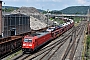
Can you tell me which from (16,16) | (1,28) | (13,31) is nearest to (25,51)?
(1,28)

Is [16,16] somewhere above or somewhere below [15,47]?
above

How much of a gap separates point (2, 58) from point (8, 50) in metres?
3.25

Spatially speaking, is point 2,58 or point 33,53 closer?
point 2,58

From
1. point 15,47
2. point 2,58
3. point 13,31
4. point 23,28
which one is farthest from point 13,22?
point 2,58

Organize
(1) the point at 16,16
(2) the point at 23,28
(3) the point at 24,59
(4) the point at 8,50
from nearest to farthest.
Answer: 1. (3) the point at 24,59
2. (4) the point at 8,50
3. (1) the point at 16,16
4. (2) the point at 23,28

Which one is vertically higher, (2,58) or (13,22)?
(13,22)

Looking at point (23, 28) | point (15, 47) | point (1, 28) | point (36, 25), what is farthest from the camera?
point (36, 25)

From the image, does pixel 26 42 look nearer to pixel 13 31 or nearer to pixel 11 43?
pixel 11 43

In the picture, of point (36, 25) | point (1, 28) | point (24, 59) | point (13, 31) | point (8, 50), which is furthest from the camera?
point (36, 25)

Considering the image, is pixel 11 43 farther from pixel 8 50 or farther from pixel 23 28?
pixel 23 28

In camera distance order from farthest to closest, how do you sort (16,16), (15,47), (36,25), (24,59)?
(36,25)
(16,16)
(15,47)
(24,59)

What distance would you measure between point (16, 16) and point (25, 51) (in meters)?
24.0

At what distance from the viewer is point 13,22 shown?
2235 inches

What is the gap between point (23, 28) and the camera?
63.9 m
